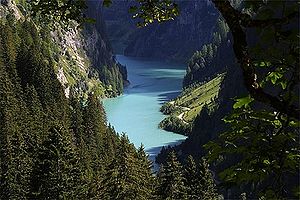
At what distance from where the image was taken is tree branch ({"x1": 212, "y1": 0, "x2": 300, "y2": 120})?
6383 millimetres

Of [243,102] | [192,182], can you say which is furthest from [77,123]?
[243,102]

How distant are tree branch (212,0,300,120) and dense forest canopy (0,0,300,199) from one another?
0.5 inches

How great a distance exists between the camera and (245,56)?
21.1 feet

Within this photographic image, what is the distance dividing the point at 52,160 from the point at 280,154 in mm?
53945

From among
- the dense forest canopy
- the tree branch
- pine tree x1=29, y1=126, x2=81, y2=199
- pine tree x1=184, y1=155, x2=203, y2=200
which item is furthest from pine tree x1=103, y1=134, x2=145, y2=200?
the tree branch

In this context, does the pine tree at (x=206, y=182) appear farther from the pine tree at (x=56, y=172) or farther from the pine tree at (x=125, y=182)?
the pine tree at (x=56, y=172)

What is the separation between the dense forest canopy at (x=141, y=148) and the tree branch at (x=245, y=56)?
0.5 inches

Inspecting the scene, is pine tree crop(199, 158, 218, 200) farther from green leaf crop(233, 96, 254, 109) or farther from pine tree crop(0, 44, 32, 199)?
green leaf crop(233, 96, 254, 109)

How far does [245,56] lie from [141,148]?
65.1 meters

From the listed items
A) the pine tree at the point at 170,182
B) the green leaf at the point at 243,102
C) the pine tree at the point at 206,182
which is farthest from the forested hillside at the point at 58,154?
the green leaf at the point at 243,102

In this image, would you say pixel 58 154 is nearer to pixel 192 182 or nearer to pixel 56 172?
pixel 56 172

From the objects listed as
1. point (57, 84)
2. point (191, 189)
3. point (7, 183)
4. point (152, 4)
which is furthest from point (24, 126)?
point (152, 4)

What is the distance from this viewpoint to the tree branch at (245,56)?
6383 mm

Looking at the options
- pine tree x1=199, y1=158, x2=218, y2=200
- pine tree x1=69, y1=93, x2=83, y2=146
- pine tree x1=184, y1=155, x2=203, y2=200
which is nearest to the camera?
pine tree x1=199, y1=158, x2=218, y2=200
